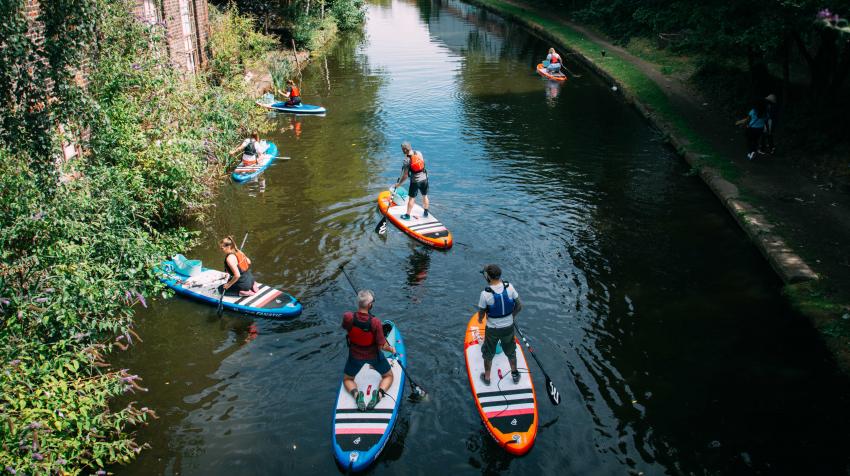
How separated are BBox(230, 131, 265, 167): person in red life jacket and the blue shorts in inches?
451

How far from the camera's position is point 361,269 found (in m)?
13.7

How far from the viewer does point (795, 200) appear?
1582 centimetres

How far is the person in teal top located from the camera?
59.1 ft

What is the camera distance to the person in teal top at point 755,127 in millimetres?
18016

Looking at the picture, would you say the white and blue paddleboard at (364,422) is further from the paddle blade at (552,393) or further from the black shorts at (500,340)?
the paddle blade at (552,393)

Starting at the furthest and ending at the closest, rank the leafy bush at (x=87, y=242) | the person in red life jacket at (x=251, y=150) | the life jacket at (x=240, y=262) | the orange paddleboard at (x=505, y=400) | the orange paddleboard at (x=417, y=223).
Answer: the person in red life jacket at (x=251, y=150) < the orange paddleboard at (x=417, y=223) < the life jacket at (x=240, y=262) < the orange paddleboard at (x=505, y=400) < the leafy bush at (x=87, y=242)

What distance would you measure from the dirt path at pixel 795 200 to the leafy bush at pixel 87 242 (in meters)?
12.3

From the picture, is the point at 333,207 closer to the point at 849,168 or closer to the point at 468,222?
the point at 468,222

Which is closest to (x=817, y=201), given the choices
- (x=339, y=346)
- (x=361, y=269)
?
(x=361, y=269)

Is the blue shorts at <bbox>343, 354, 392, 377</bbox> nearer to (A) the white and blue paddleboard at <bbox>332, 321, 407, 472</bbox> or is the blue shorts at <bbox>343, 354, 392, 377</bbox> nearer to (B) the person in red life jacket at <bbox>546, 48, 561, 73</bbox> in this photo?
(A) the white and blue paddleboard at <bbox>332, 321, 407, 472</bbox>

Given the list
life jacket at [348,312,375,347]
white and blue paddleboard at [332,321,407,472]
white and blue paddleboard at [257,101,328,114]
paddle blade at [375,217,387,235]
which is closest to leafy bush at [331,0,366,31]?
white and blue paddleboard at [257,101,328,114]

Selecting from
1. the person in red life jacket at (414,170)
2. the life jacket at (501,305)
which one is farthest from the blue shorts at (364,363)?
the person in red life jacket at (414,170)

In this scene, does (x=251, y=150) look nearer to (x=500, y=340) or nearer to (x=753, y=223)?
(x=500, y=340)

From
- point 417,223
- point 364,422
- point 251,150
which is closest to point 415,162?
point 417,223
